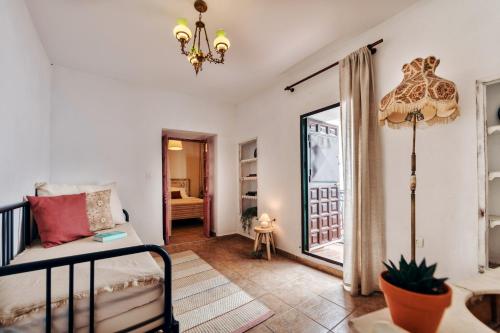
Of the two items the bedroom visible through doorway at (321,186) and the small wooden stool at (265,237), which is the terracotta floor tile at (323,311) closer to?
the bedroom visible through doorway at (321,186)

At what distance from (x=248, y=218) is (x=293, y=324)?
238 cm

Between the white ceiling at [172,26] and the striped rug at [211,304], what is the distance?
2.70 metres

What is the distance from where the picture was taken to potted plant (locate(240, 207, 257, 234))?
405cm

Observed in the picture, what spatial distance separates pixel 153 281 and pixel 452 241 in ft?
7.20

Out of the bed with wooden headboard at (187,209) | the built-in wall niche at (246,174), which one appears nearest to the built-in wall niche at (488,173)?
the built-in wall niche at (246,174)

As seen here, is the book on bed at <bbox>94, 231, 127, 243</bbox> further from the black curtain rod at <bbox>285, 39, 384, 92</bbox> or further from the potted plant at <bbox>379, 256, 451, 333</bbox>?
the black curtain rod at <bbox>285, 39, 384, 92</bbox>

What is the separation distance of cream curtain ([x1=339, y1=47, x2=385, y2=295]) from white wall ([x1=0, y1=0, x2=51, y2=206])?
2848 mm

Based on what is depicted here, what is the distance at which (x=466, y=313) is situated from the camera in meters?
0.68

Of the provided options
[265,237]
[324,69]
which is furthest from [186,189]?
[324,69]

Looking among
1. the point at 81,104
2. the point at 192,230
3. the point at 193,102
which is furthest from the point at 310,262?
the point at 81,104

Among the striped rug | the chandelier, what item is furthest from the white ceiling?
the striped rug

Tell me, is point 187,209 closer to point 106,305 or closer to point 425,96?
point 106,305

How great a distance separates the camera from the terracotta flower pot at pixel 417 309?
54 centimetres

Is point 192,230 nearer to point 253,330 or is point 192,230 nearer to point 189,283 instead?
point 189,283
